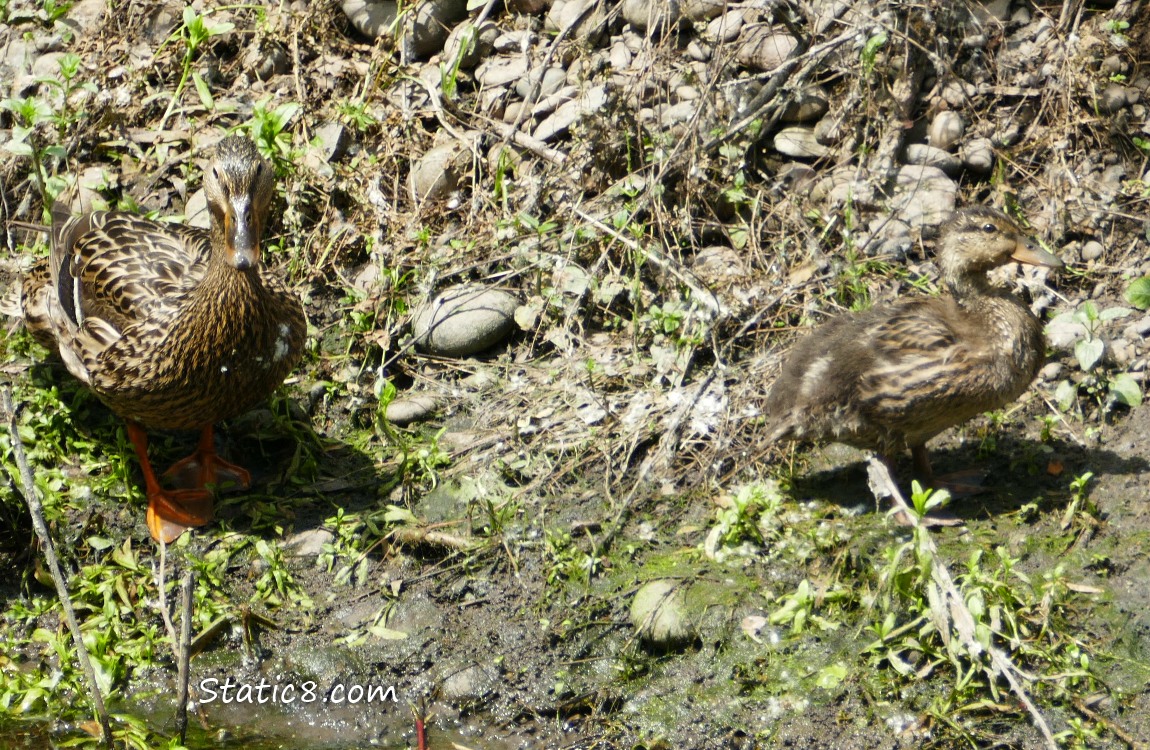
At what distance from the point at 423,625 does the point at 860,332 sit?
6.88 ft

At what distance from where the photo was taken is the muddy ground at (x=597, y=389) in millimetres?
4602

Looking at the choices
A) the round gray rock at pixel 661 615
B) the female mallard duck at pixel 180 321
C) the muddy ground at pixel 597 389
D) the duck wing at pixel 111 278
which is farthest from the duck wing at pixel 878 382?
the duck wing at pixel 111 278

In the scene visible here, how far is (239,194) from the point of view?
5043 mm

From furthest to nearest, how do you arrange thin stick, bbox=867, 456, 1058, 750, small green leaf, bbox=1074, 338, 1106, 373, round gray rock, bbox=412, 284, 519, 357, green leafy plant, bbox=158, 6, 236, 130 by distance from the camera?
green leafy plant, bbox=158, 6, 236, 130
round gray rock, bbox=412, 284, 519, 357
small green leaf, bbox=1074, 338, 1106, 373
thin stick, bbox=867, 456, 1058, 750

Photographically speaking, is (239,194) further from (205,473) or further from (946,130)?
(946,130)

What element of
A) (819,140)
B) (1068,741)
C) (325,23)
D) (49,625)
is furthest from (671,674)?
(325,23)

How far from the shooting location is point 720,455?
5504 millimetres

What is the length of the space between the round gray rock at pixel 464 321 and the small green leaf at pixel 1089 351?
8.62 ft

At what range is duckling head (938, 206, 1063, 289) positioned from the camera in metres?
5.31

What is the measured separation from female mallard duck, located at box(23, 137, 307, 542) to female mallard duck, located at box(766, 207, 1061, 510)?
2161mm

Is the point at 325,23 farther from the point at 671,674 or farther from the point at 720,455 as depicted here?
the point at 671,674

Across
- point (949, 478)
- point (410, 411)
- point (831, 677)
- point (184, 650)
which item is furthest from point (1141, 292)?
point (184, 650)

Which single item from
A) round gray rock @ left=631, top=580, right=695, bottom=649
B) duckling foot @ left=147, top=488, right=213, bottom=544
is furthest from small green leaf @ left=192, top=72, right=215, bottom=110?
round gray rock @ left=631, top=580, right=695, bottom=649

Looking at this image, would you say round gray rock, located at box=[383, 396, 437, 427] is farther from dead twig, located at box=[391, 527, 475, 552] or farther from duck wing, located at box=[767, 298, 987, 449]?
duck wing, located at box=[767, 298, 987, 449]
